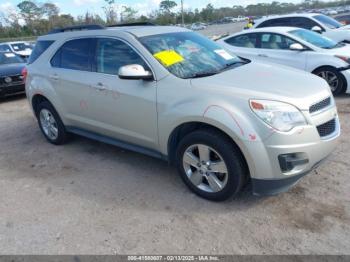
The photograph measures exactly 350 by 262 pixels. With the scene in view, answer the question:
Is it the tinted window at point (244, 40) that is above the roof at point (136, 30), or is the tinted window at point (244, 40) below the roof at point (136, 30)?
below

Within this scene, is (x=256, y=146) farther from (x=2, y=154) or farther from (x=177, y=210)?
(x=2, y=154)

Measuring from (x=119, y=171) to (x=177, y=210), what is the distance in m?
1.23

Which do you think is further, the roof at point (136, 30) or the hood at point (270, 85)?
the roof at point (136, 30)

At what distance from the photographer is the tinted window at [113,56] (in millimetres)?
3820

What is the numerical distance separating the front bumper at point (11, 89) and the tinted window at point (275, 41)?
647cm

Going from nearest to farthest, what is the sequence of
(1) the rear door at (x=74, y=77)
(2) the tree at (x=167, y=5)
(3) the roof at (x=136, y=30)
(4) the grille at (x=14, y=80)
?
(3) the roof at (x=136, y=30) < (1) the rear door at (x=74, y=77) < (4) the grille at (x=14, y=80) < (2) the tree at (x=167, y=5)

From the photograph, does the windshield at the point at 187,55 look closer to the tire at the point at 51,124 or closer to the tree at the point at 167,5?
the tire at the point at 51,124

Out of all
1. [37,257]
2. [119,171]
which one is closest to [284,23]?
[119,171]

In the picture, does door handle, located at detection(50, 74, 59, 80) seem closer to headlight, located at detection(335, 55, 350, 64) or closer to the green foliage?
headlight, located at detection(335, 55, 350, 64)

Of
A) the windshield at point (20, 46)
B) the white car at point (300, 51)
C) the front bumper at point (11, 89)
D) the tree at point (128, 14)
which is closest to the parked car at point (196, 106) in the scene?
the white car at point (300, 51)

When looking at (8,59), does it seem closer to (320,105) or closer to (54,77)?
(54,77)

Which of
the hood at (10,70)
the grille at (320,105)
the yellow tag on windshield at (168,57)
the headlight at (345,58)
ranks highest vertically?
the yellow tag on windshield at (168,57)

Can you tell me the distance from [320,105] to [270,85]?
513 millimetres

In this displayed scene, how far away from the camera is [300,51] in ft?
23.1
